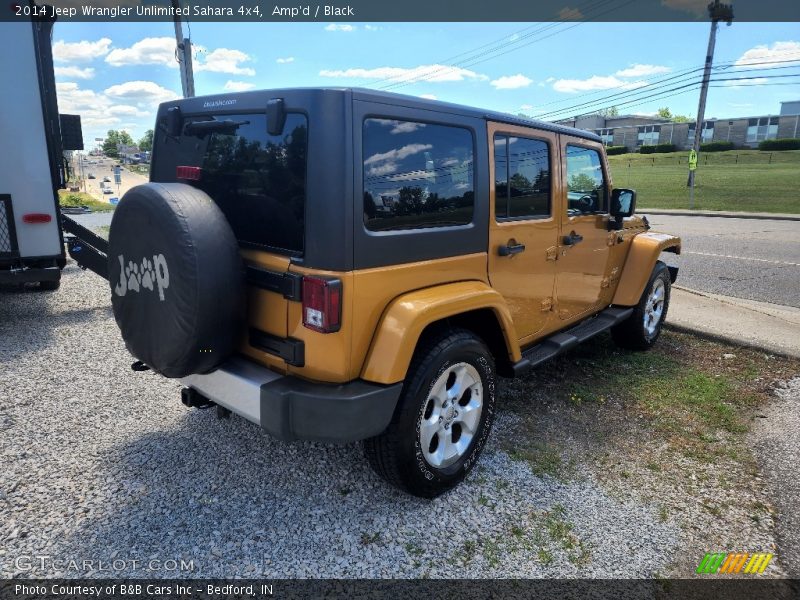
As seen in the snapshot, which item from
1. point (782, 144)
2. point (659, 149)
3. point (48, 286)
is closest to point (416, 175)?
point (48, 286)

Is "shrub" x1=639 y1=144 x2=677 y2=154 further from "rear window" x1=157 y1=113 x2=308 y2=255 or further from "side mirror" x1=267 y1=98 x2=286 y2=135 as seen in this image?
"side mirror" x1=267 y1=98 x2=286 y2=135

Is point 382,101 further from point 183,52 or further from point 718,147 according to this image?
point 718,147

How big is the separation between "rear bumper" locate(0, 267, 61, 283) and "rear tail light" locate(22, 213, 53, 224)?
48 centimetres

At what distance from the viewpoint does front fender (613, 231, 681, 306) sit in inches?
190

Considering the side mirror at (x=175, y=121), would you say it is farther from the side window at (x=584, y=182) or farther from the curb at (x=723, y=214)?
the curb at (x=723, y=214)

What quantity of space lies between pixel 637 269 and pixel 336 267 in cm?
348

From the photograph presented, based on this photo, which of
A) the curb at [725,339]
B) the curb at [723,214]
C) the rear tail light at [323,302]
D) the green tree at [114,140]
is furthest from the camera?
the green tree at [114,140]

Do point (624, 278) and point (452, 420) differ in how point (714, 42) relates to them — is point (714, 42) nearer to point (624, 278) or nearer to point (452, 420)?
point (624, 278)

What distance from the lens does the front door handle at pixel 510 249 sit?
10.6 ft

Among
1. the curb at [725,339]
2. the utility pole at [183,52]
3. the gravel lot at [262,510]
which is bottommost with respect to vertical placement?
the gravel lot at [262,510]

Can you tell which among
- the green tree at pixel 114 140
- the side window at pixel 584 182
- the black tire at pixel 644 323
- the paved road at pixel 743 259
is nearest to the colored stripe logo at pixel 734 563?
the side window at pixel 584 182

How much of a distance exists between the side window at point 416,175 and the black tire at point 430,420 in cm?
65

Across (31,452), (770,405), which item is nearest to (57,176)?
(31,452)

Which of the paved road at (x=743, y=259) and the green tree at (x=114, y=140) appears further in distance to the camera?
the green tree at (x=114, y=140)
